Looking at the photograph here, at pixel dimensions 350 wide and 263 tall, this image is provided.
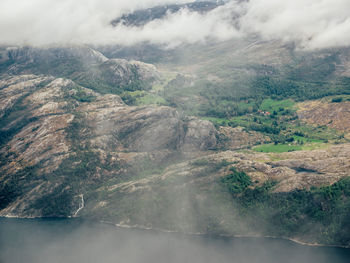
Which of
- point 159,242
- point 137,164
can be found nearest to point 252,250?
point 159,242

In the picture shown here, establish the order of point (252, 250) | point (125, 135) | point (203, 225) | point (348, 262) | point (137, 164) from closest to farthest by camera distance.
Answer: point (348, 262) < point (252, 250) < point (203, 225) < point (137, 164) < point (125, 135)

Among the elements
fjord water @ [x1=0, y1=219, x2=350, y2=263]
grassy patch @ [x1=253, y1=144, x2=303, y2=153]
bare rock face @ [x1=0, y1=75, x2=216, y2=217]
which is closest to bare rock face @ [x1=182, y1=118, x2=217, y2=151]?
bare rock face @ [x1=0, y1=75, x2=216, y2=217]

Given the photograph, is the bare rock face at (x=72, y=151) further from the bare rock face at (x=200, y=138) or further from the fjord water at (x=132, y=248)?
the fjord water at (x=132, y=248)

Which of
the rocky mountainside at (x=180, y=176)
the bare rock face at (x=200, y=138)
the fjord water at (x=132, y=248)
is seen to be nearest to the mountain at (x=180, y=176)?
the rocky mountainside at (x=180, y=176)

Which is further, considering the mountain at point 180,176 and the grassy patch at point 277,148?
the grassy patch at point 277,148

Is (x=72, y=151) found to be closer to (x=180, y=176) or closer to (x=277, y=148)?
(x=180, y=176)

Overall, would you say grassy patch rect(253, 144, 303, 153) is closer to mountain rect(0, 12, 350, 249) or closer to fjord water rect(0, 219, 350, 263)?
mountain rect(0, 12, 350, 249)

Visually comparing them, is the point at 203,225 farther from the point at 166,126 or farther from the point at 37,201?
the point at 37,201

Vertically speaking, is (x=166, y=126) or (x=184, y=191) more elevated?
(x=166, y=126)

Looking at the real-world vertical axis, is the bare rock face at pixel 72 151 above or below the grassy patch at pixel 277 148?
above
